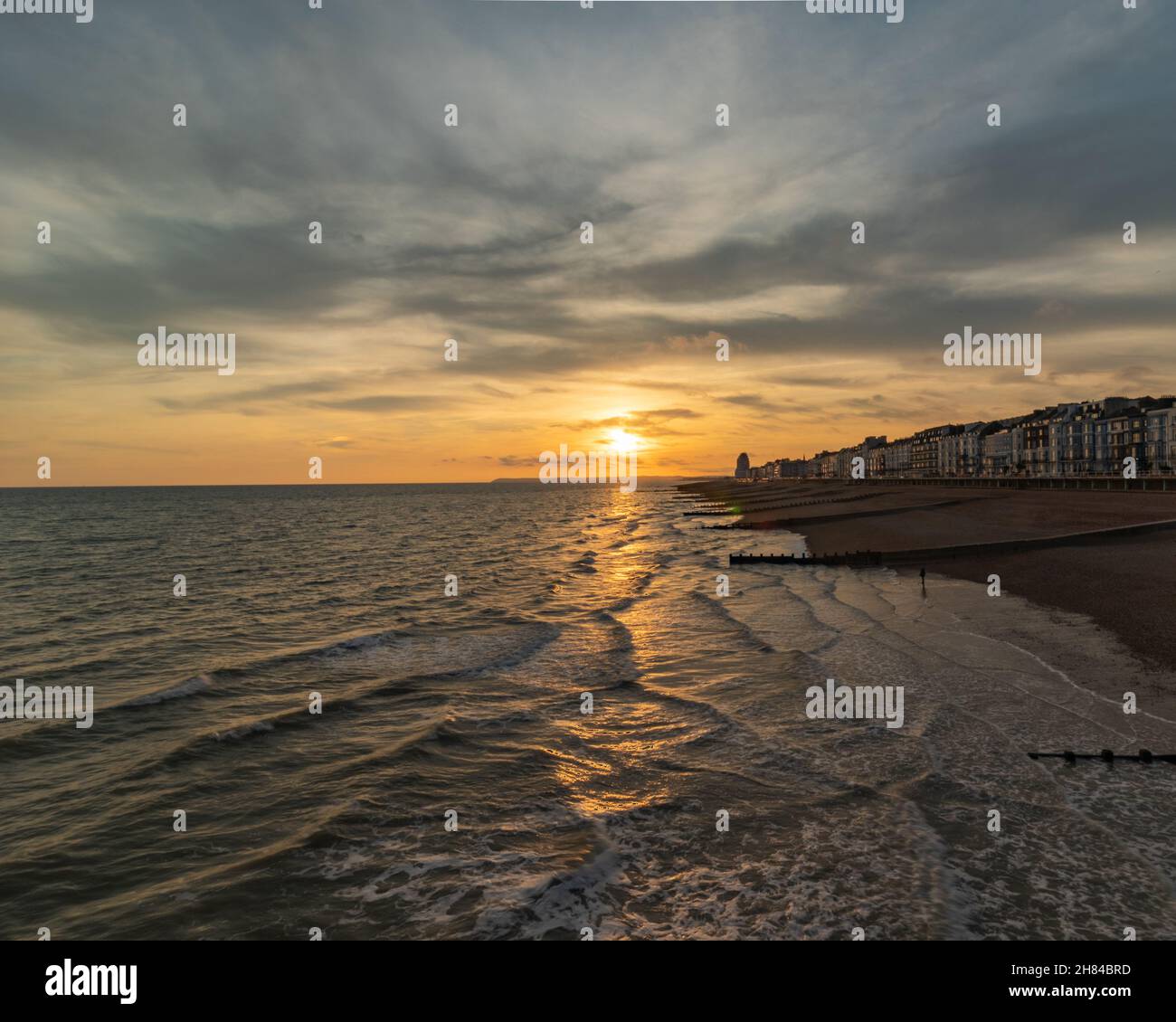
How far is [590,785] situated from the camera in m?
12.9

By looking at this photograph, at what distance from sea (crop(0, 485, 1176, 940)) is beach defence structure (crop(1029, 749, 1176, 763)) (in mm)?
187

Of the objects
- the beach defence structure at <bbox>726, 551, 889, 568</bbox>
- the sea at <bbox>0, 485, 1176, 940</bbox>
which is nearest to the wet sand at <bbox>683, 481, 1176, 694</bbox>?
the sea at <bbox>0, 485, 1176, 940</bbox>

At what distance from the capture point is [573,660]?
23016 mm

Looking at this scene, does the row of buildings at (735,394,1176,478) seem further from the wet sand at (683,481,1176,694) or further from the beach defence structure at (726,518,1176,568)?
the beach defence structure at (726,518,1176,568)

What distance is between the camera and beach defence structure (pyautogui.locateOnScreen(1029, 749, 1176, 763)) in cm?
1201

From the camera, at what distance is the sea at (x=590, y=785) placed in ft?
29.3

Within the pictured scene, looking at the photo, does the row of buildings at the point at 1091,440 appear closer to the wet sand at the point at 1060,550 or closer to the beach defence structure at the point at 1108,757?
the wet sand at the point at 1060,550

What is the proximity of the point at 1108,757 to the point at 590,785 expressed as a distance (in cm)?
976

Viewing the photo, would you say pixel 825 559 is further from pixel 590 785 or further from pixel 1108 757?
pixel 590 785

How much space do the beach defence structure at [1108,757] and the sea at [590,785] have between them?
187 millimetres

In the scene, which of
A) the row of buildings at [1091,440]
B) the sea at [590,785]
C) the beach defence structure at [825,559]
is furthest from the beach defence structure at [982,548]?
the row of buildings at [1091,440]

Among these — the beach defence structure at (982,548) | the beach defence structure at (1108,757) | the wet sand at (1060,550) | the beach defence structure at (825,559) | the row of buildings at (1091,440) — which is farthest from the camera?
the row of buildings at (1091,440)

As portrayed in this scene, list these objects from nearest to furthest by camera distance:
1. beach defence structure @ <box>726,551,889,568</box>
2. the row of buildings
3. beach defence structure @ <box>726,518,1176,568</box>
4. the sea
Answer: the sea, beach defence structure @ <box>726,518,1176,568</box>, beach defence structure @ <box>726,551,889,568</box>, the row of buildings
